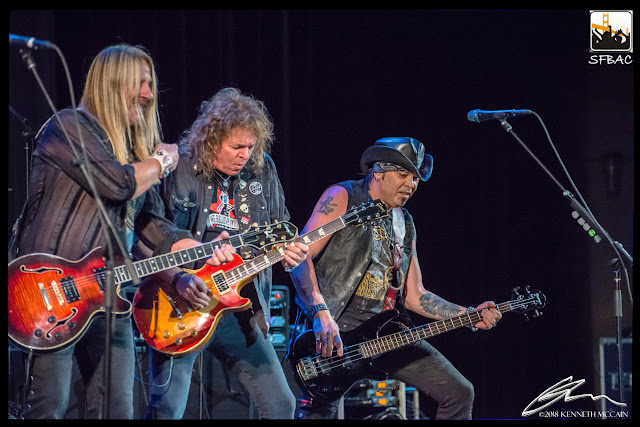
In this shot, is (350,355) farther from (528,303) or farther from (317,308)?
(528,303)

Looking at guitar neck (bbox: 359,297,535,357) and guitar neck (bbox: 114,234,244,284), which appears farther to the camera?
guitar neck (bbox: 359,297,535,357)

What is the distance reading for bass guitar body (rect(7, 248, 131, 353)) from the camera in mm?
2905

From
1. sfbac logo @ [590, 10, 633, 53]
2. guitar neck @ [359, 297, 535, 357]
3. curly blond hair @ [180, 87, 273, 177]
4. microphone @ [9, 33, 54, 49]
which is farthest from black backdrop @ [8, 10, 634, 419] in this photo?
microphone @ [9, 33, 54, 49]

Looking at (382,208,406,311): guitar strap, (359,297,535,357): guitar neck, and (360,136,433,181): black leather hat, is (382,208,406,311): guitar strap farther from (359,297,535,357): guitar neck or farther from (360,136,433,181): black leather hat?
(360,136,433,181): black leather hat

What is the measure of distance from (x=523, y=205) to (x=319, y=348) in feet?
8.31

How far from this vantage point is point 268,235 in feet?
11.7

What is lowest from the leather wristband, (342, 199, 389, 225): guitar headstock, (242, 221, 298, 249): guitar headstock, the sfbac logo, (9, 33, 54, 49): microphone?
the leather wristband

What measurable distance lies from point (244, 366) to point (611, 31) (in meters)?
3.33

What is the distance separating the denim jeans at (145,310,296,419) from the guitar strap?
1072 mm

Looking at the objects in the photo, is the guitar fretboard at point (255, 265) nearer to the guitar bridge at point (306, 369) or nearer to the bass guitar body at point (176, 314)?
the bass guitar body at point (176, 314)

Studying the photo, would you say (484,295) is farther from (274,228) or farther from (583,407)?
(274,228)

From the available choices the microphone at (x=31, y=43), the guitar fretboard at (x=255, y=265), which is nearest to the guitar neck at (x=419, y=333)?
the guitar fretboard at (x=255, y=265)

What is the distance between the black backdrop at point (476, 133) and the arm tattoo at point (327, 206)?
3.74 feet

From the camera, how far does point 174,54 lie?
5.29 m
